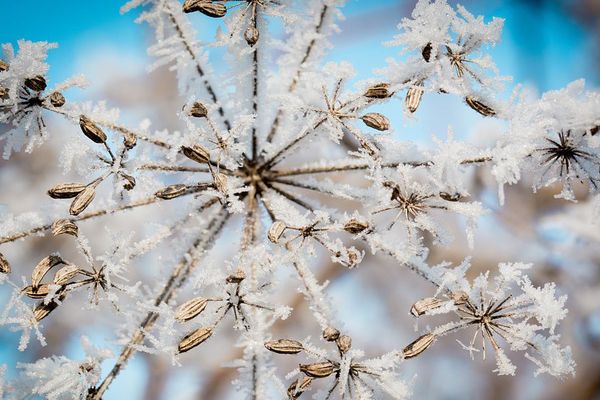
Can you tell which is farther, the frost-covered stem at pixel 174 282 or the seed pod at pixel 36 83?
the frost-covered stem at pixel 174 282

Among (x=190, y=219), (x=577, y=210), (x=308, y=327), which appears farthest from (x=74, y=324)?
(x=577, y=210)

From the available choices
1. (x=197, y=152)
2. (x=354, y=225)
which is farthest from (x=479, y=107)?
(x=197, y=152)

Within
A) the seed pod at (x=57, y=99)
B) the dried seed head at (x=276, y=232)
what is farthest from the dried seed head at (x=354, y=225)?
the seed pod at (x=57, y=99)

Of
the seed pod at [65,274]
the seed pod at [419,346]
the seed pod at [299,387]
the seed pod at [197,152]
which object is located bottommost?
the seed pod at [299,387]

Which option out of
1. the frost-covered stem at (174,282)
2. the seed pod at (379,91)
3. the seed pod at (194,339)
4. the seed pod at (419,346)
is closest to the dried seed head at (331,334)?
the seed pod at (419,346)

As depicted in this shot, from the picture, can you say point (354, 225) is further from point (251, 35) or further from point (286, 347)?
point (251, 35)

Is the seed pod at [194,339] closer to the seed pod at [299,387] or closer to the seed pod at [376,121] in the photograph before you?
the seed pod at [299,387]

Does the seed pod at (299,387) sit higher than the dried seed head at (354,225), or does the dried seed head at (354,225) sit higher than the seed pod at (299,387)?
the dried seed head at (354,225)
